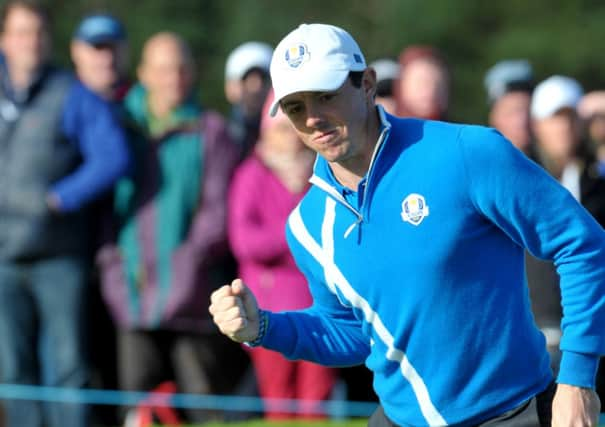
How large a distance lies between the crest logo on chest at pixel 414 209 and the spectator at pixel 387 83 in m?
4.28

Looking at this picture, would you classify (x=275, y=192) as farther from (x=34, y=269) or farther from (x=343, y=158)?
(x=343, y=158)

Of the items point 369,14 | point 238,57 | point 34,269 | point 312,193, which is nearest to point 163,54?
point 238,57

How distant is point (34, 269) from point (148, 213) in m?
0.79

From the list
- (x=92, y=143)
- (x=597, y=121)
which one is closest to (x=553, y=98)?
(x=597, y=121)

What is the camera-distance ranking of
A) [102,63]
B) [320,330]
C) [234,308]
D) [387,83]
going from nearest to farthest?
[234,308] → [320,330] → [102,63] → [387,83]

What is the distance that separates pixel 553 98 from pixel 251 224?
6.48 feet

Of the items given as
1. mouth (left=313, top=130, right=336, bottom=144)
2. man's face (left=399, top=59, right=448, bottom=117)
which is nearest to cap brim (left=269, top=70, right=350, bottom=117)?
mouth (left=313, top=130, right=336, bottom=144)

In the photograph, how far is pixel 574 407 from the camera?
13.7ft

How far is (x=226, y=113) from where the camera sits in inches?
693

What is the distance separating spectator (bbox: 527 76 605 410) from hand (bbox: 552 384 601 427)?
3.19 meters

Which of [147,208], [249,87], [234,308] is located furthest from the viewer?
[249,87]

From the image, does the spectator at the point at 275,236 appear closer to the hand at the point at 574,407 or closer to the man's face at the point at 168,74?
the man's face at the point at 168,74

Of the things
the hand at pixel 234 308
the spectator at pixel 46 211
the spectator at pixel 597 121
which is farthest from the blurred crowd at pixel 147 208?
the hand at pixel 234 308

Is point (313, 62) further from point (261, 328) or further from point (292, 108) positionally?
point (261, 328)
